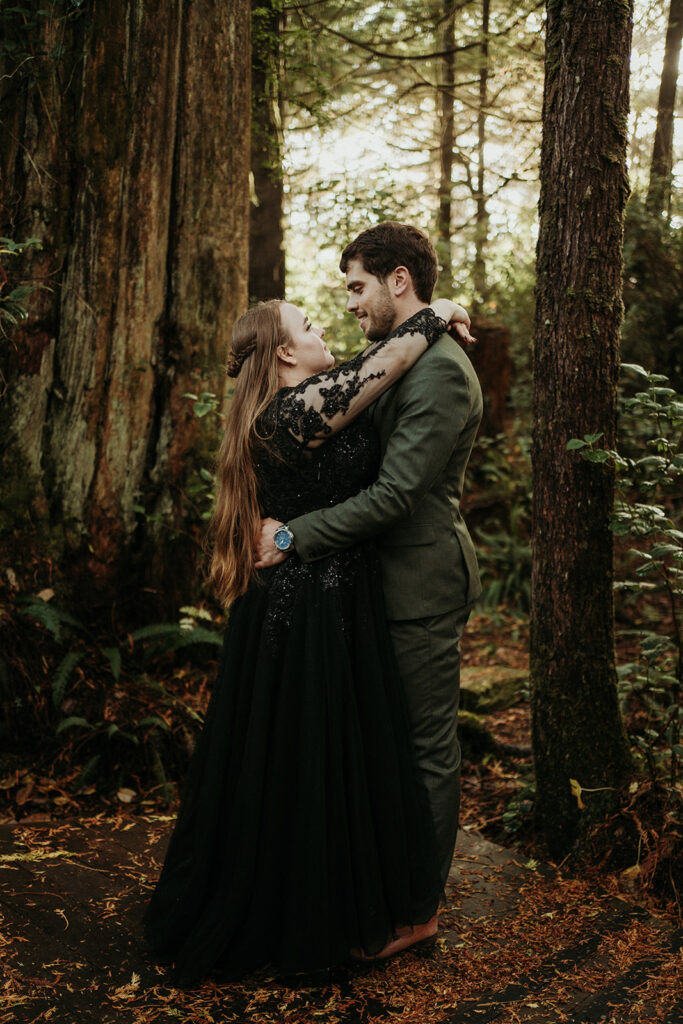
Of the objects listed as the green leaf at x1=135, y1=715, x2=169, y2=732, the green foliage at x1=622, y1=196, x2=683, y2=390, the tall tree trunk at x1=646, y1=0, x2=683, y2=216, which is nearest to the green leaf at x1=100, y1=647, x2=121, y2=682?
the green leaf at x1=135, y1=715, x2=169, y2=732

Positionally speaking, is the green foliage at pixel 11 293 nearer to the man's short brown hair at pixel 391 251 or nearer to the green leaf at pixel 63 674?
the green leaf at pixel 63 674

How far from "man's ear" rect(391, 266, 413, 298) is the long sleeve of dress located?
260mm

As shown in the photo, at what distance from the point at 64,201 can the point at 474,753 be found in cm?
385

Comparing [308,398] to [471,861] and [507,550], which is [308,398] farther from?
[507,550]

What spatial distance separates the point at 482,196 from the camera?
8.47 metres

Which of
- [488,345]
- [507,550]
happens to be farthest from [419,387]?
[488,345]

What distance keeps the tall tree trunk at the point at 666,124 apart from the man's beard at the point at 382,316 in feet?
23.8

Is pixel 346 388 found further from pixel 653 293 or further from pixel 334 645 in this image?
pixel 653 293

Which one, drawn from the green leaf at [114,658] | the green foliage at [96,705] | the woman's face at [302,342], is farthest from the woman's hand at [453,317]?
the green leaf at [114,658]

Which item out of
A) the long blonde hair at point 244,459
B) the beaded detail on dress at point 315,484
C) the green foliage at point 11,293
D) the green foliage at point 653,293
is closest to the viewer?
the beaded detail on dress at point 315,484

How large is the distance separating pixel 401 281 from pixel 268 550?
1.05 m

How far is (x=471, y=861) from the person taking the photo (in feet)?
11.7

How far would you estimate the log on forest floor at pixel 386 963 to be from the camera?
2459 mm

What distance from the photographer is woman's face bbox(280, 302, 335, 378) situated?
2.84 metres
